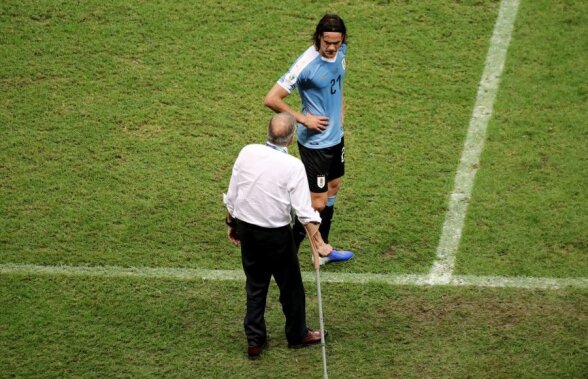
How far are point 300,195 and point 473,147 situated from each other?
11.1 feet

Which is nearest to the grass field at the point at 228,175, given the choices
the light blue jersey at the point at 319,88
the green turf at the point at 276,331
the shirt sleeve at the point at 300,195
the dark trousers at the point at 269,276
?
the green turf at the point at 276,331

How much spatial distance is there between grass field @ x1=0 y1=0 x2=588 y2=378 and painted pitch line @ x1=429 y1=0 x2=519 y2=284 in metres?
0.07

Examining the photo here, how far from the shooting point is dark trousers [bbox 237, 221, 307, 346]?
23.5ft

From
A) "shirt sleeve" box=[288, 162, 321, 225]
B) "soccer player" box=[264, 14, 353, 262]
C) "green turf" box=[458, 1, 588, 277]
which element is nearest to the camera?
"shirt sleeve" box=[288, 162, 321, 225]

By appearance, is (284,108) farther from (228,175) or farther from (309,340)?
(228,175)

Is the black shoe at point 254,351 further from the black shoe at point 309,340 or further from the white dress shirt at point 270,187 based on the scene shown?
the white dress shirt at point 270,187

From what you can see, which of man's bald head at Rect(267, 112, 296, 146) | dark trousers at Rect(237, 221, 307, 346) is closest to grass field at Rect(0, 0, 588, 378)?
dark trousers at Rect(237, 221, 307, 346)

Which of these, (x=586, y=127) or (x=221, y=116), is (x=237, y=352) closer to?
(x=221, y=116)

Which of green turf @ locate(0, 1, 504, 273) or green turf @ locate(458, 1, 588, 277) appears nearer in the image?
green turf @ locate(458, 1, 588, 277)

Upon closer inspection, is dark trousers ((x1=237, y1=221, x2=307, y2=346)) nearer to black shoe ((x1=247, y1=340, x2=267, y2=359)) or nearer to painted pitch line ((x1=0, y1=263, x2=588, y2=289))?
black shoe ((x1=247, y1=340, x2=267, y2=359))

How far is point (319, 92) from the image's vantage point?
800cm

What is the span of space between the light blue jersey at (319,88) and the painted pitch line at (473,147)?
53.5 inches

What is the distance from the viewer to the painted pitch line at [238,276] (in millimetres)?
8266

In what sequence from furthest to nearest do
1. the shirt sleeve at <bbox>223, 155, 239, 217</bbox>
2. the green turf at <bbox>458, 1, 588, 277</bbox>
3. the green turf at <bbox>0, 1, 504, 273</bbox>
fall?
the green turf at <bbox>0, 1, 504, 273</bbox> → the green turf at <bbox>458, 1, 588, 277</bbox> → the shirt sleeve at <bbox>223, 155, 239, 217</bbox>
